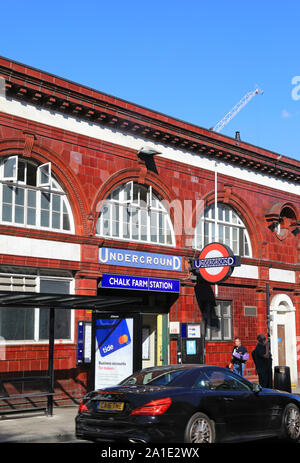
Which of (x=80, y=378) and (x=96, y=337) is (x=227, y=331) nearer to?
(x=80, y=378)

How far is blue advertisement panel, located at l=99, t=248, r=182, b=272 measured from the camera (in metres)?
19.2

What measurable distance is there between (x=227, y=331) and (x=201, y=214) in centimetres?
461

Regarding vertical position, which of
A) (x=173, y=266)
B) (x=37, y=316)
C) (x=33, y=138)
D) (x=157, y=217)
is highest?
(x=33, y=138)

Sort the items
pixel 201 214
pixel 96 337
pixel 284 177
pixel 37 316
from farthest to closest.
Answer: pixel 284 177 < pixel 201 214 < pixel 37 316 < pixel 96 337

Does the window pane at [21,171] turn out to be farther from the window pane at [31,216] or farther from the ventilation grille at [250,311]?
the ventilation grille at [250,311]

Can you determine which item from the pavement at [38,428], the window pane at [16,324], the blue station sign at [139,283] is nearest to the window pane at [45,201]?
the blue station sign at [139,283]

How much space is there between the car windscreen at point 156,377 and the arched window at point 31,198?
25.1ft

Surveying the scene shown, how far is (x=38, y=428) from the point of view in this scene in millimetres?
12500

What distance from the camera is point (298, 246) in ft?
90.4

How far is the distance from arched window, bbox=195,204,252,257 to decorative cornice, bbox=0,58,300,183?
2.17 metres

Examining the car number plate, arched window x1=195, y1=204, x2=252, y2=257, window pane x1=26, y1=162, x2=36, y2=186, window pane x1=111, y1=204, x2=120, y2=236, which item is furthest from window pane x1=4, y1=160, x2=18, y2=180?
the car number plate

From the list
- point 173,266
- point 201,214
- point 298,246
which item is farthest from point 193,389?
point 298,246
